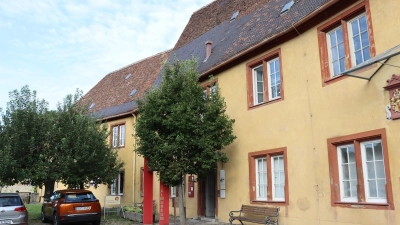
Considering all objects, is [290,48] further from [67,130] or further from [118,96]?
[118,96]

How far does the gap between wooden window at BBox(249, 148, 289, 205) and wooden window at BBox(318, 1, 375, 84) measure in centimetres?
287

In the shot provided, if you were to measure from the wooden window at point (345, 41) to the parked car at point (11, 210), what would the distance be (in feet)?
35.9

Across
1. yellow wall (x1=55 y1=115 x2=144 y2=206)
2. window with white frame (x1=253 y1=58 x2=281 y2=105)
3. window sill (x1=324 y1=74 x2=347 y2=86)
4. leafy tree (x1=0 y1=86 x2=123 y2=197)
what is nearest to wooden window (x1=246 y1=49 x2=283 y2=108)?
window with white frame (x1=253 y1=58 x2=281 y2=105)

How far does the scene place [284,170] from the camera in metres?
11.5

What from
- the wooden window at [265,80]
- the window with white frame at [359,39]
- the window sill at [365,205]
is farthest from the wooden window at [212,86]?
the window sill at [365,205]

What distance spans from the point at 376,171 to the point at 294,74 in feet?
12.7

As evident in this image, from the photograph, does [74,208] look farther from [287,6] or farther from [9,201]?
[287,6]

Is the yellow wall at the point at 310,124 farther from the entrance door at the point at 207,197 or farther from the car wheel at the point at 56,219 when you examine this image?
the car wheel at the point at 56,219

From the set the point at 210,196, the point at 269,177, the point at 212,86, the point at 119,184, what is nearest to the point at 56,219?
the point at 210,196

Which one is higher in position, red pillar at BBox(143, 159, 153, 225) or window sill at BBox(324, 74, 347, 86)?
window sill at BBox(324, 74, 347, 86)

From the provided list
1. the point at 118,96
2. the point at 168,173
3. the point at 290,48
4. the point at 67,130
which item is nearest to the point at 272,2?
the point at 290,48

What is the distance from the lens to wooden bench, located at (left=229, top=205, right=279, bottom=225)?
36.6 ft

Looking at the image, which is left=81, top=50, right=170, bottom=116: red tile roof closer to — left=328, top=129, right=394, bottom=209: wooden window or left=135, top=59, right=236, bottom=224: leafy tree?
left=135, top=59, right=236, bottom=224: leafy tree

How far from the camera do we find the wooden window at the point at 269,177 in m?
11.6
